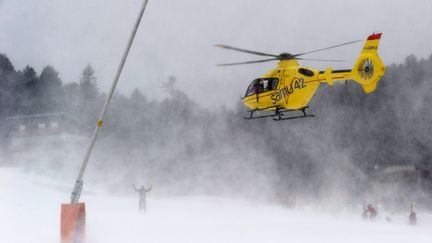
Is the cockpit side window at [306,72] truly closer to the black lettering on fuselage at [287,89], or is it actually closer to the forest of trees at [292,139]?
the black lettering on fuselage at [287,89]

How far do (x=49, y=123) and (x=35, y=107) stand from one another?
15.9m

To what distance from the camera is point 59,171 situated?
4697 cm

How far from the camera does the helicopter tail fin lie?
16656 millimetres

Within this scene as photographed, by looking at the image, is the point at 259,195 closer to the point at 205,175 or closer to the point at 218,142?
the point at 205,175

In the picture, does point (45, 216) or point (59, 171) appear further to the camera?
point (59, 171)

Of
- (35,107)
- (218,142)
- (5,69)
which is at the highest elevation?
(5,69)

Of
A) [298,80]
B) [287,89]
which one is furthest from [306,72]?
[287,89]

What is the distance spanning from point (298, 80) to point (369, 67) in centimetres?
307

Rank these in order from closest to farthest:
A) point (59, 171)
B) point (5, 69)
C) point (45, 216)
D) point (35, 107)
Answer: point (45, 216), point (59, 171), point (35, 107), point (5, 69)

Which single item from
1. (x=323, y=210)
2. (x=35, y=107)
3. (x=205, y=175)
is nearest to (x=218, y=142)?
(x=205, y=175)

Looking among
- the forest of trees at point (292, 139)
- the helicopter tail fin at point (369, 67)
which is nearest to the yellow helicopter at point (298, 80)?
the helicopter tail fin at point (369, 67)

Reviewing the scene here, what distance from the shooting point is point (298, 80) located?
62.8 feet

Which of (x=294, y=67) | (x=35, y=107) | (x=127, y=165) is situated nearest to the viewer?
(x=294, y=67)

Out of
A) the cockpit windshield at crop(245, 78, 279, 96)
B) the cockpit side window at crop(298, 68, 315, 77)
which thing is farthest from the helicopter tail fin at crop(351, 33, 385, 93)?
the cockpit windshield at crop(245, 78, 279, 96)
